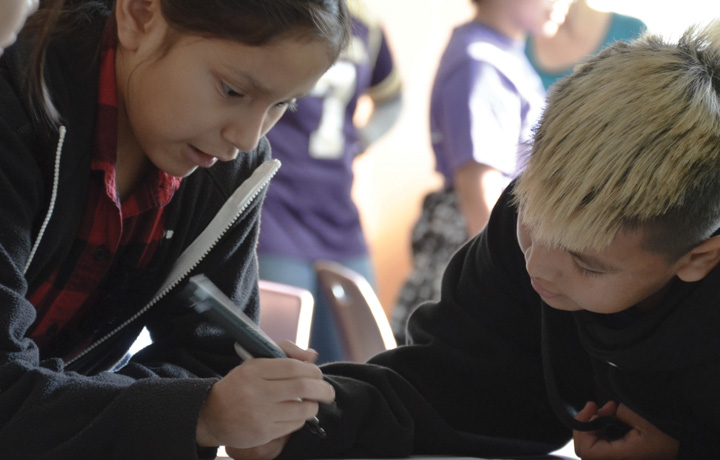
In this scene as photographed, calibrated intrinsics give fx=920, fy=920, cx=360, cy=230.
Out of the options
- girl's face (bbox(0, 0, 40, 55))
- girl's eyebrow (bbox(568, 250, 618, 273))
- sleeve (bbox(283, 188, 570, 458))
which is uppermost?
girl's face (bbox(0, 0, 40, 55))

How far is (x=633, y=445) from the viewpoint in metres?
0.92

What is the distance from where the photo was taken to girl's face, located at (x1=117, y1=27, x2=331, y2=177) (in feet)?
3.00

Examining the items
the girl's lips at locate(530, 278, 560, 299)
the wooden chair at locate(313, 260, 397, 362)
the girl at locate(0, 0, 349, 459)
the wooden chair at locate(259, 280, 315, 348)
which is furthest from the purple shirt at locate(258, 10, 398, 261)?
the girl's lips at locate(530, 278, 560, 299)

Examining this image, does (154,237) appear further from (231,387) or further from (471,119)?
(471,119)

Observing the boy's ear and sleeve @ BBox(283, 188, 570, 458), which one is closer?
the boy's ear

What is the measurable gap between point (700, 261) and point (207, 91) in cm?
51

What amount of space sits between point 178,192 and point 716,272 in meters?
0.58

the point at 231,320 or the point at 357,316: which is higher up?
the point at 231,320

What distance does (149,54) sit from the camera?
959mm

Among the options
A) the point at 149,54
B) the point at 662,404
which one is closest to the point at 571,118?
the point at 662,404

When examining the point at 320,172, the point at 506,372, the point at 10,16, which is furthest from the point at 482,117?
the point at 10,16

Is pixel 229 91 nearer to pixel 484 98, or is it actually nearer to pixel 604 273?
pixel 604 273

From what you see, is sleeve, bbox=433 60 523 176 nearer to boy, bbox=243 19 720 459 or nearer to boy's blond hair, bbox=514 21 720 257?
boy, bbox=243 19 720 459

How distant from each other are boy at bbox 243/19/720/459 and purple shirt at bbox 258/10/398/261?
3.64ft
